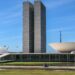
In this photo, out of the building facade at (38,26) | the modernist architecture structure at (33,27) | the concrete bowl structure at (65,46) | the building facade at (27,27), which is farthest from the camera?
the building facade at (27,27)

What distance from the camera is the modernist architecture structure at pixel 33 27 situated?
122375 mm

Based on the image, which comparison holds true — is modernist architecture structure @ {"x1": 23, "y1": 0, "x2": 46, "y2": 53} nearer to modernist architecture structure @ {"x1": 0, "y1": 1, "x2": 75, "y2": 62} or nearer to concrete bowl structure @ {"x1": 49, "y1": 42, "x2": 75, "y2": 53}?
modernist architecture structure @ {"x1": 0, "y1": 1, "x2": 75, "y2": 62}

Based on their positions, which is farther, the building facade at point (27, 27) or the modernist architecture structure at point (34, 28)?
the building facade at point (27, 27)

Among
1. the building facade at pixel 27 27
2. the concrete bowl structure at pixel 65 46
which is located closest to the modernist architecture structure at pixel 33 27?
the building facade at pixel 27 27

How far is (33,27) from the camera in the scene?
126 meters

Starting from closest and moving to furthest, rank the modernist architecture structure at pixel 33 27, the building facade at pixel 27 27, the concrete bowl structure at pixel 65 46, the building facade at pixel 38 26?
the concrete bowl structure at pixel 65 46, the building facade at pixel 38 26, the modernist architecture structure at pixel 33 27, the building facade at pixel 27 27

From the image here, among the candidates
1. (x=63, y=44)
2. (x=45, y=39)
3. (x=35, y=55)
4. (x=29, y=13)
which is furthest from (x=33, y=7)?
(x=35, y=55)

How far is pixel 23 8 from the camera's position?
124438 millimetres

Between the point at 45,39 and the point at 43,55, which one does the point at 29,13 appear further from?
the point at 43,55

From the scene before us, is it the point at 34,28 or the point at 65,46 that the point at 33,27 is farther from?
the point at 65,46

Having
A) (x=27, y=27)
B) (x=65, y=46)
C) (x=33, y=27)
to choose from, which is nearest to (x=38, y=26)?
(x=33, y=27)

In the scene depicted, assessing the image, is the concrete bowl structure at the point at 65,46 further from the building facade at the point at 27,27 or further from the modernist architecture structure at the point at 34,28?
the building facade at the point at 27,27

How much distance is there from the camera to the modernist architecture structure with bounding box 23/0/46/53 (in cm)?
12238

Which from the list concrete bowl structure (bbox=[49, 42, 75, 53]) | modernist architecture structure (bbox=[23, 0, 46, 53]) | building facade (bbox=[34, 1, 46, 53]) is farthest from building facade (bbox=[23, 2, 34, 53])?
concrete bowl structure (bbox=[49, 42, 75, 53])
